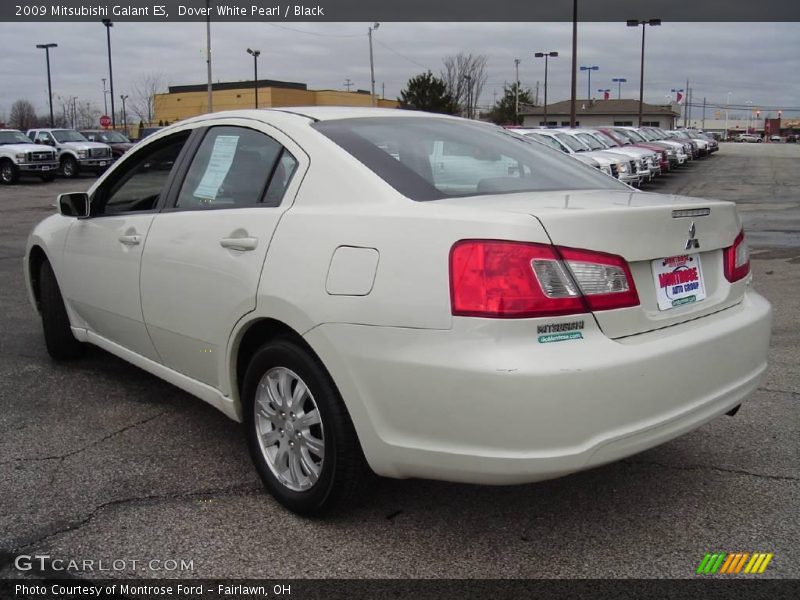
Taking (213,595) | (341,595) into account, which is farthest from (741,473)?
(213,595)

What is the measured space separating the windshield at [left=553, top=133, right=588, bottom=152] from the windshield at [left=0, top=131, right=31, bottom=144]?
18.7 meters

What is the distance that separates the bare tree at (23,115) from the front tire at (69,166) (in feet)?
212

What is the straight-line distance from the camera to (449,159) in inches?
139

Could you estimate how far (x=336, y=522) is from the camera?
3.10 meters

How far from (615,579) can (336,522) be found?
104cm

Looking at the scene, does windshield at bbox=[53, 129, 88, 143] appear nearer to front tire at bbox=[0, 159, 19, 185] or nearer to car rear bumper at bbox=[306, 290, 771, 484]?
front tire at bbox=[0, 159, 19, 185]

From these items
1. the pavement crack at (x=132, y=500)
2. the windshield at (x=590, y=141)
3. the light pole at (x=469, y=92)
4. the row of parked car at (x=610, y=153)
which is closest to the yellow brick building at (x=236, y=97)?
the light pole at (x=469, y=92)

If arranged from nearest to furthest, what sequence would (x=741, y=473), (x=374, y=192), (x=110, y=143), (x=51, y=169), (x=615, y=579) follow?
(x=615, y=579) < (x=374, y=192) < (x=741, y=473) < (x=51, y=169) < (x=110, y=143)

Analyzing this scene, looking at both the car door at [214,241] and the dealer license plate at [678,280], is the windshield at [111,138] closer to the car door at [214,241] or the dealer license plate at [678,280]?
the car door at [214,241]

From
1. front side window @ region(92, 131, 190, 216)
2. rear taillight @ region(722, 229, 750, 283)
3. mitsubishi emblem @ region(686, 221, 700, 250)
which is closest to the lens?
mitsubishi emblem @ region(686, 221, 700, 250)

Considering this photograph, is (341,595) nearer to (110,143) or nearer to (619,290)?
(619,290)

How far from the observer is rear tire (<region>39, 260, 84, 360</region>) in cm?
508

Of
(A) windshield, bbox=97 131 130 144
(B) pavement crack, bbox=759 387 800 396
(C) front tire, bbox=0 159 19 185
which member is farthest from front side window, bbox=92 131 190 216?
(A) windshield, bbox=97 131 130 144

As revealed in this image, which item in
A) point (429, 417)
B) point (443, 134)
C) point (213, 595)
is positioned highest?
point (443, 134)
